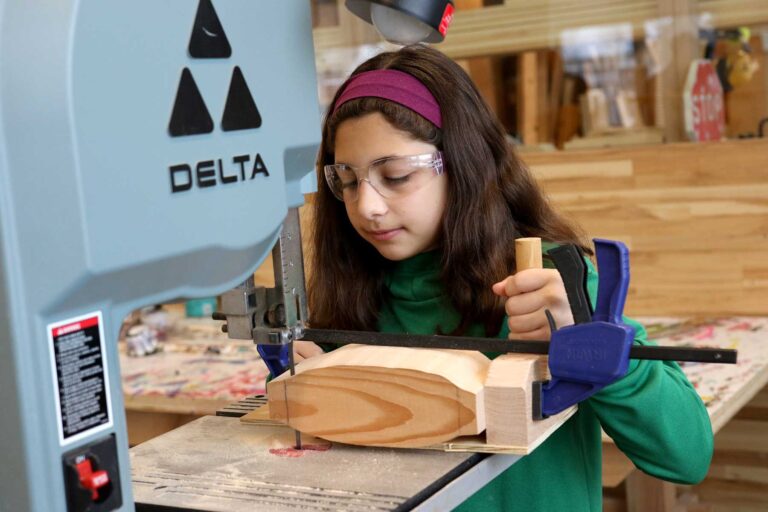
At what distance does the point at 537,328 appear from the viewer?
1200 mm

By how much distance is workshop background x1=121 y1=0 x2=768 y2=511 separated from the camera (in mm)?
2732

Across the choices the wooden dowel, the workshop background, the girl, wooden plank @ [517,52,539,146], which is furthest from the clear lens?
wooden plank @ [517,52,539,146]

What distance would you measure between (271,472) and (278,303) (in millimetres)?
195

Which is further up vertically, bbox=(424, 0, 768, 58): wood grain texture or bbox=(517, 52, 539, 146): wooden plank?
bbox=(424, 0, 768, 58): wood grain texture

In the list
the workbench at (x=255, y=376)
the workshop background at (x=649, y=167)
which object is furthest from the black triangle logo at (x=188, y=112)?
the workshop background at (x=649, y=167)

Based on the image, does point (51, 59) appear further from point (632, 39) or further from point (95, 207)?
point (632, 39)

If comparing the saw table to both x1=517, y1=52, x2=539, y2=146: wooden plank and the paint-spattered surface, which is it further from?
x1=517, y1=52, x2=539, y2=146: wooden plank

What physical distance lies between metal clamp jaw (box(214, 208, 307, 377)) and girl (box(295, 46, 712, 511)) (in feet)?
0.71

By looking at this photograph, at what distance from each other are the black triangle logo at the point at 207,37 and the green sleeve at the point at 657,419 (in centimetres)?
61

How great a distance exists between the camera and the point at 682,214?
9.28 feet

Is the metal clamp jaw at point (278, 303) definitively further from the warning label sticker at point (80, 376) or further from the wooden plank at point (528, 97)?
the wooden plank at point (528, 97)

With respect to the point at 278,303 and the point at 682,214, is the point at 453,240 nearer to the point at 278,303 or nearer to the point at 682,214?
the point at 278,303

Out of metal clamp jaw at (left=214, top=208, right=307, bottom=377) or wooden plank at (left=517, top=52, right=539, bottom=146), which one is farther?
wooden plank at (left=517, top=52, right=539, bottom=146)

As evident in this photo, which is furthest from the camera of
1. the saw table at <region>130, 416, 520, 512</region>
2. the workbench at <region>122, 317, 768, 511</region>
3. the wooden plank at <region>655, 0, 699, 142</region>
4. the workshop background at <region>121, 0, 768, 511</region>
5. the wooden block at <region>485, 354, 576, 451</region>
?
the wooden plank at <region>655, 0, 699, 142</region>
